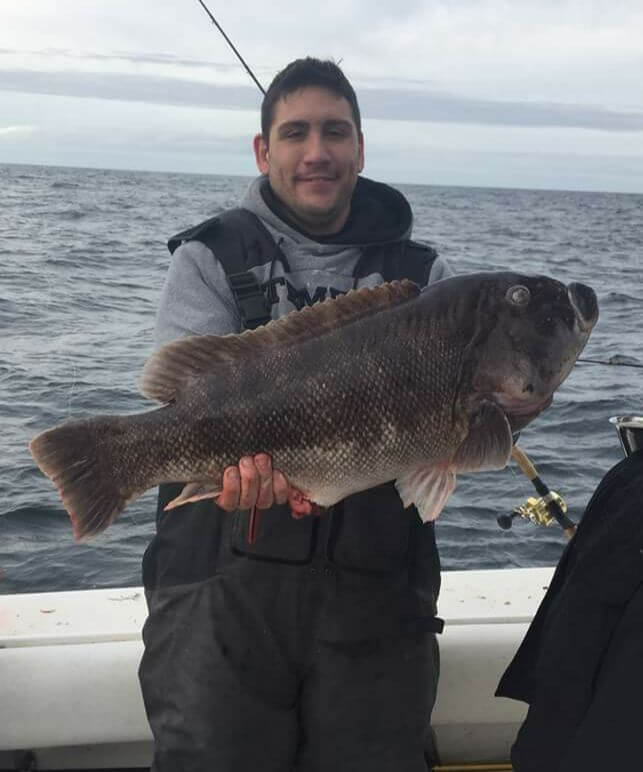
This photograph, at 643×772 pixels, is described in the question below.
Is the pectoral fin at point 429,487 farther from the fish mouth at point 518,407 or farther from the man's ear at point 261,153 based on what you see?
the man's ear at point 261,153

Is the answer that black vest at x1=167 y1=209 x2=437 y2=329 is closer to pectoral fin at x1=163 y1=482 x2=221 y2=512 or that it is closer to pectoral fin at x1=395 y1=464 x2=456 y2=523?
pectoral fin at x1=163 y1=482 x2=221 y2=512

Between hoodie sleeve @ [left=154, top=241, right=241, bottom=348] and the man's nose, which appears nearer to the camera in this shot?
hoodie sleeve @ [left=154, top=241, right=241, bottom=348]

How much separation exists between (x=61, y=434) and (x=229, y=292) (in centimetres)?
87

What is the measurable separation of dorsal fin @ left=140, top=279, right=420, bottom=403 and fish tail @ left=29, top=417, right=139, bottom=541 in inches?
7.8

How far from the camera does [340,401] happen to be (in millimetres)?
3027

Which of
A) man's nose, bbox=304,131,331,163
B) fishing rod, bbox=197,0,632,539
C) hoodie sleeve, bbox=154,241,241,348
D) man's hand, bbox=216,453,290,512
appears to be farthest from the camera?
fishing rod, bbox=197,0,632,539

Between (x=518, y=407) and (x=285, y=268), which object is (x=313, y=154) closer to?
(x=285, y=268)

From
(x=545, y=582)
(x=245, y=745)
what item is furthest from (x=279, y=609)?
(x=545, y=582)

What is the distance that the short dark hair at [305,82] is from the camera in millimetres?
3711

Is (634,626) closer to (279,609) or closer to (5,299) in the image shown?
(279,609)

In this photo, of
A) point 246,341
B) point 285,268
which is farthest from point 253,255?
point 246,341

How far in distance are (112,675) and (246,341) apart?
1610 millimetres

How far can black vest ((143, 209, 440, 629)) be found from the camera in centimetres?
334

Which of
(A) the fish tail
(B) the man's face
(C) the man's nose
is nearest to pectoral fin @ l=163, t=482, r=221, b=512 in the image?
(A) the fish tail
